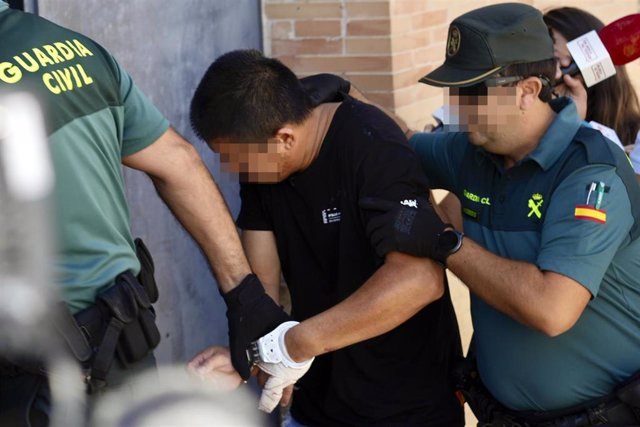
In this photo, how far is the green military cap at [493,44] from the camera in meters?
2.78

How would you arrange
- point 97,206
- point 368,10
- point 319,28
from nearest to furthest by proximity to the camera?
point 97,206 → point 368,10 → point 319,28

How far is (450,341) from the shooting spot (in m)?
3.25

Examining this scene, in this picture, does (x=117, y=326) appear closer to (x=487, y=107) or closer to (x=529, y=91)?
(x=487, y=107)

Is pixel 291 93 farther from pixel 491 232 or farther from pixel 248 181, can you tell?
pixel 491 232

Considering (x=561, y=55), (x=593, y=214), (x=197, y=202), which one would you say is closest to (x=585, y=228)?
(x=593, y=214)

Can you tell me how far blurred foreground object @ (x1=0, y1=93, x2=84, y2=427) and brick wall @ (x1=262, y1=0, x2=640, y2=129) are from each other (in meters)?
2.01

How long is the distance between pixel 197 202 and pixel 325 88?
0.52 meters

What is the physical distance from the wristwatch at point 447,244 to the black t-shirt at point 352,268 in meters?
0.19

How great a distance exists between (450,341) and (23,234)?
136cm

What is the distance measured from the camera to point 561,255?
104 inches

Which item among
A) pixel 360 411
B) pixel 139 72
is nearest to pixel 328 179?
pixel 360 411

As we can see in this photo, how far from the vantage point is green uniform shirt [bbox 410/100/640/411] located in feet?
8.70

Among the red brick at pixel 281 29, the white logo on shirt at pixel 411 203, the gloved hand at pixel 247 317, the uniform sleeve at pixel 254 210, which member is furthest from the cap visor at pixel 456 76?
the red brick at pixel 281 29

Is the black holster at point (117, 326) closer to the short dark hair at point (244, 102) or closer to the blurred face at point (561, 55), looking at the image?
the short dark hair at point (244, 102)
